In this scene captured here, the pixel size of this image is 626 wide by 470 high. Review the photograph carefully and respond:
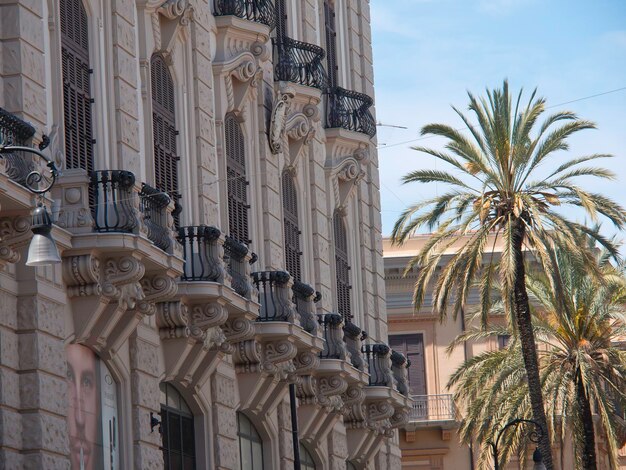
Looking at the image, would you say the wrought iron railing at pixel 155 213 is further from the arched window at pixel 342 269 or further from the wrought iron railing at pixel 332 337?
the arched window at pixel 342 269

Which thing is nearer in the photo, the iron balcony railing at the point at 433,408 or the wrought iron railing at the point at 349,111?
the wrought iron railing at the point at 349,111

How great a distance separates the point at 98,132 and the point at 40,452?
550 centimetres

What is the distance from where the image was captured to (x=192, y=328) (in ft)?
84.4

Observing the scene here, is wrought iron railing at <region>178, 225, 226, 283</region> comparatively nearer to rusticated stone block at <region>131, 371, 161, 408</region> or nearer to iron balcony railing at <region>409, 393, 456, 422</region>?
rusticated stone block at <region>131, 371, 161, 408</region>

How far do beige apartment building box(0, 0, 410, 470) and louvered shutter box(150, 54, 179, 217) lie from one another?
0.05 metres

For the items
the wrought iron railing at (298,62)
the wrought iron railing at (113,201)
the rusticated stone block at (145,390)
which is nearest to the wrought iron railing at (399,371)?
the wrought iron railing at (298,62)

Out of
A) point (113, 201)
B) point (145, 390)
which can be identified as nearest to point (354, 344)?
point (145, 390)

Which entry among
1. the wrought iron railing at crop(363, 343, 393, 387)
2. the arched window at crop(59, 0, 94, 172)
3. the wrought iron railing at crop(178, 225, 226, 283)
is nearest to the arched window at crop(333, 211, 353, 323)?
the wrought iron railing at crop(363, 343, 393, 387)

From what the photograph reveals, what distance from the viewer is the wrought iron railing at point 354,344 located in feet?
115

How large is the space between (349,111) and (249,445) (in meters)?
9.90

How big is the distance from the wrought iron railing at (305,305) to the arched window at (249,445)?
2250 millimetres

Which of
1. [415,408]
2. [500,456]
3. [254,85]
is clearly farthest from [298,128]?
[415,408]

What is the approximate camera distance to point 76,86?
2339 cm

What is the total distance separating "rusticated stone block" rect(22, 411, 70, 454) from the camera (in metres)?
20.2
